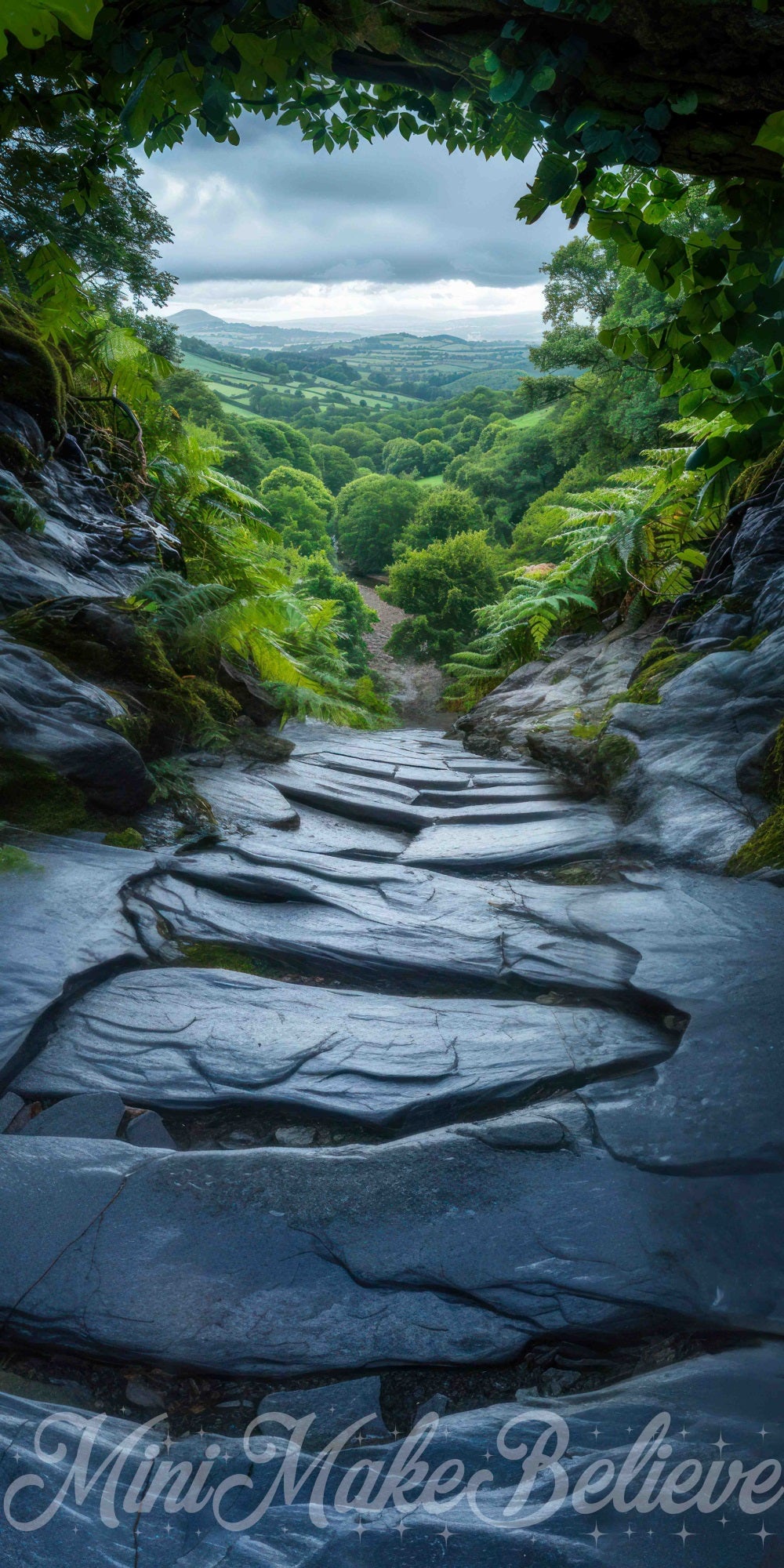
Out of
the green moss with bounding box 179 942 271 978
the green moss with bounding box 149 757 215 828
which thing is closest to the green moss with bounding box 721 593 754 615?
the green moss with bounding box 149 757 215 828

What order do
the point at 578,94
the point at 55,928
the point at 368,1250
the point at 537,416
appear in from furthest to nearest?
the point at 537,416, the point at 55,928, the point at 578,94, the point at 368,1250

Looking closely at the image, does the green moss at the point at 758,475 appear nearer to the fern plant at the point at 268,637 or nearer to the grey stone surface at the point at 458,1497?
the fern plant at the point at 268,637

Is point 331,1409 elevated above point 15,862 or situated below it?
below

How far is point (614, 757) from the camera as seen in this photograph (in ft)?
16.2

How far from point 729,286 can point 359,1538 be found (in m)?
2.93

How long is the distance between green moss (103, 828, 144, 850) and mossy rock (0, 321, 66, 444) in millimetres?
5106

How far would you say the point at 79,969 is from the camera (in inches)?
105

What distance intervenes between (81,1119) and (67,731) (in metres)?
2.27

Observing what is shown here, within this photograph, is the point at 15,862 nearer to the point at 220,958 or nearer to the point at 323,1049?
the point at 220,958

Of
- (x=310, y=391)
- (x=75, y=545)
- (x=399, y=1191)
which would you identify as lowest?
(x=399, y=1191)

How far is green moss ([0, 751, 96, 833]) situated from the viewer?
3.61 m

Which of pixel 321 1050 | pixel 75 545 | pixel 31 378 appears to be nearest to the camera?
pixel 321 1050

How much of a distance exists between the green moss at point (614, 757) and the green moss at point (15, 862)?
3363mm

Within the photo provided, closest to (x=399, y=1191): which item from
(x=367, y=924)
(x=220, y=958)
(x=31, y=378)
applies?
(x=220, y=958)
